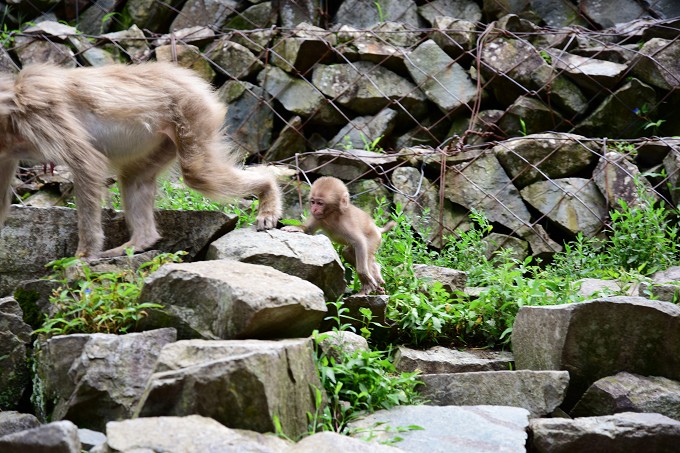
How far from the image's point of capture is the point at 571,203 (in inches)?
339

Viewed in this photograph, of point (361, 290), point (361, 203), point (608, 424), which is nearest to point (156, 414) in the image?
point (608, 424)

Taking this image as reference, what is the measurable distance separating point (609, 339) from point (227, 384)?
8.40 ft

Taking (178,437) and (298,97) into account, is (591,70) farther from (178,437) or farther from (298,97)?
(178,437)

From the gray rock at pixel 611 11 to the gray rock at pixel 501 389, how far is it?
7.00m

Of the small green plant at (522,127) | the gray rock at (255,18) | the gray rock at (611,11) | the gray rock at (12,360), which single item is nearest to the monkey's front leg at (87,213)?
the gray rock at (12,360)

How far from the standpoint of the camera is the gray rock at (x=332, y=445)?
3436 mm

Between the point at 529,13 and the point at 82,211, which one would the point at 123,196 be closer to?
the point at 82,211

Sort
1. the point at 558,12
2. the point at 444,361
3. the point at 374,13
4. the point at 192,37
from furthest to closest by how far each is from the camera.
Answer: the point at 374,13, the point at 558,12, the point at 192,37, the point at 444,361

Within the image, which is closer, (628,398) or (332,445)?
(332,445)

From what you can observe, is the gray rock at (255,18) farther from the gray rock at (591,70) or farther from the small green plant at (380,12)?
the gray rock at (591,70)


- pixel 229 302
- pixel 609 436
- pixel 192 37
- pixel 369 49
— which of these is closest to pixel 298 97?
pixel 369 49

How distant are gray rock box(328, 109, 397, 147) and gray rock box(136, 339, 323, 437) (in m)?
5.90


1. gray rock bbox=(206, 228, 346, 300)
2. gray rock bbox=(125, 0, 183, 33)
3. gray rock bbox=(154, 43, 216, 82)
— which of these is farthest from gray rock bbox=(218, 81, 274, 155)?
gray rock bbox=(206, 228, 346, 300)

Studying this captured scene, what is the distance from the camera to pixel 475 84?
9.60 m
